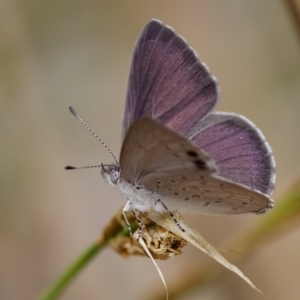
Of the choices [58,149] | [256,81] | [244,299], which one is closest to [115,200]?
[58,149]

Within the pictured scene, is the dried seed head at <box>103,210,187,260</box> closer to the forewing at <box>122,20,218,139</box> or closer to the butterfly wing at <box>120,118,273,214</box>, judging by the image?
the butterfly wing at <box>120,118,273,214</box>

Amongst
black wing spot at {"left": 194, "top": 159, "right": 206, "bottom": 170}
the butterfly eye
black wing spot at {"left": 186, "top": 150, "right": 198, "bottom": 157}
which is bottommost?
the butterfly eye

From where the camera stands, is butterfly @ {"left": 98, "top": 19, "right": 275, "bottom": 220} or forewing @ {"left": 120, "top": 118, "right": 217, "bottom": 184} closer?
forewing @ {"left": 120, "top": 118, "right": 217, "bottom": 184}

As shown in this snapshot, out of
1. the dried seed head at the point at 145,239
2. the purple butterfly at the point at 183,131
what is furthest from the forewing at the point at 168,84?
the dried seed head at the point at 145,239

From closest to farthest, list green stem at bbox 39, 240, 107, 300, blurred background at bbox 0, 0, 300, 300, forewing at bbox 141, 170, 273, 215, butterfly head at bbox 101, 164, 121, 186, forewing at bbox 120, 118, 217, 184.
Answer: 1. forewing at bbox 120, 118, 217, 184
2. forewing at bbox 141, 170, 273, 215
3. green stem at bbox 39, 240, 107, 300
4. butterfly head at bbox 101, 164, 121, 186
5. blurred background at bbox 0, 0, 300, 300

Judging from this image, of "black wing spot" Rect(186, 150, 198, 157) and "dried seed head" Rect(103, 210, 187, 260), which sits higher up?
"black wing spot" Rect(186, 150, 198, 157)

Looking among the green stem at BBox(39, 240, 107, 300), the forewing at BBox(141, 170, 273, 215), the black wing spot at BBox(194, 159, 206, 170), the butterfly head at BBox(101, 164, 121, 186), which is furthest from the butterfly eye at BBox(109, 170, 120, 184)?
the black wing spot at BBox(194, 159, 206, 170)

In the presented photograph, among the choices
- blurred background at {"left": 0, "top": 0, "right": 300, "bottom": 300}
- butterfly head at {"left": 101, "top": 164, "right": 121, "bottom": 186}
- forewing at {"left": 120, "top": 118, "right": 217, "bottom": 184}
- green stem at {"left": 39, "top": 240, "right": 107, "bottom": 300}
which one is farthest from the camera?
blurred background at {"left": 0, "top": 0, "right": 300, "bottom": 300}

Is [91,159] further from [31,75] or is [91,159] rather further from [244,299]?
[244,299]
